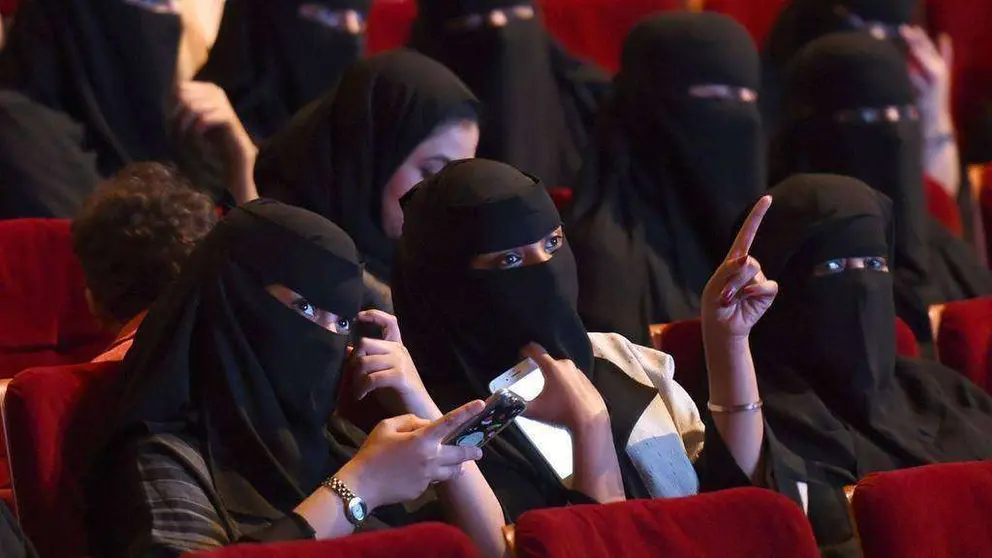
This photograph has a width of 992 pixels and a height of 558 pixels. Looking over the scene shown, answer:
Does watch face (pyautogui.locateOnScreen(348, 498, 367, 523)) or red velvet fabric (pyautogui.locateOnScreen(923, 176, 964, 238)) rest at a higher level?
watch face (pyautogui.locateOnScreen(348, 498, 367, 523))

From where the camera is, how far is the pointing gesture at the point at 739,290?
2.36 meters

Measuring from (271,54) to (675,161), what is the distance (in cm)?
91

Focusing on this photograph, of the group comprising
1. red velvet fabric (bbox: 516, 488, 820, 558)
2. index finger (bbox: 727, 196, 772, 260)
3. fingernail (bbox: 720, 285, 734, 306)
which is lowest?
red velvet fabric (bbox: 516, 488, 820, 558)

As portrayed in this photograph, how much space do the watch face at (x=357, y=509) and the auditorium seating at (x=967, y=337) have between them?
143cm

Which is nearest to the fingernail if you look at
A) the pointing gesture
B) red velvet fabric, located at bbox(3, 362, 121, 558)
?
the pointing gesture

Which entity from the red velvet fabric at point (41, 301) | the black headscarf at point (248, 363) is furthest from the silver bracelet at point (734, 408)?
the red velvet fabric at point (41, 301)

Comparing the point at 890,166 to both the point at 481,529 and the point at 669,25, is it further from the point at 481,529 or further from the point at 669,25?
the point at 481,529

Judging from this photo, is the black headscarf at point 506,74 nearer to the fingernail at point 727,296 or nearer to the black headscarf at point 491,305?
the black headscarf at point 491,305

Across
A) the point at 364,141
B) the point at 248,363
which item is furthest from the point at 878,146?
the point at 248,363

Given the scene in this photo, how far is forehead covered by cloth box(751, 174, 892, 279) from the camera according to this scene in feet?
9.24

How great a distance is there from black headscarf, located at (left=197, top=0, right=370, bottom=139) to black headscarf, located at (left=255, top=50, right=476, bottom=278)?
21.0 inches

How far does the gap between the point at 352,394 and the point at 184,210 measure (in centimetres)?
50

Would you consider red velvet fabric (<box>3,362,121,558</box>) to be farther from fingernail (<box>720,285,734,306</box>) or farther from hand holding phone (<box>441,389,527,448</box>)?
fingernail (<box>720,285,734,306</box>)

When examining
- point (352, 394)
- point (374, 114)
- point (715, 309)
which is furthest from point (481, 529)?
point (374, 114)
